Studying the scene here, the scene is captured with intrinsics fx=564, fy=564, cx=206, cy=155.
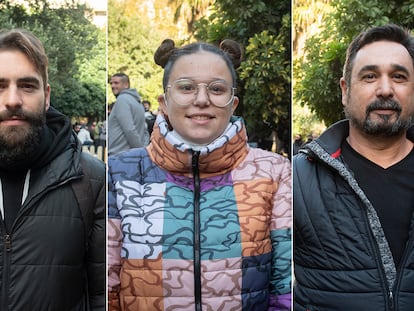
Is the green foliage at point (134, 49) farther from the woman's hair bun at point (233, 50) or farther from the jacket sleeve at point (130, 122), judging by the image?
the woman's hair bun at point (233, 50)

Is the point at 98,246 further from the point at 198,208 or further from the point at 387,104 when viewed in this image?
the point at 387,104

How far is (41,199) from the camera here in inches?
88.5

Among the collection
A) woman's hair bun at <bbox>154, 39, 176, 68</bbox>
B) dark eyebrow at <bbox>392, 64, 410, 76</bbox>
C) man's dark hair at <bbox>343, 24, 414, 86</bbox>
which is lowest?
dark eyebrow at <bbox>392, 64, 410, 76</bbox>

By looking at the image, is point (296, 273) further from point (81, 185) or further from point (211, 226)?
point (81, 185)

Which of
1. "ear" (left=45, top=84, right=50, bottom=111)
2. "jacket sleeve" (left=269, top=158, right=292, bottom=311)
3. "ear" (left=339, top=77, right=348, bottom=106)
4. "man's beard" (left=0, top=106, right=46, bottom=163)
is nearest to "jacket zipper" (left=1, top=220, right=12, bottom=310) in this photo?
"man's beard" (left=0, top=106, right=46, bottom=163)

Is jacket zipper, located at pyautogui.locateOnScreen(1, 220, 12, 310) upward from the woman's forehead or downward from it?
downward

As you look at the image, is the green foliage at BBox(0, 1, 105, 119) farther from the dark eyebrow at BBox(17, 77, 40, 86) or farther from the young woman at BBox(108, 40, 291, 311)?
the young woman at BBox(108, 40, 291, 311)

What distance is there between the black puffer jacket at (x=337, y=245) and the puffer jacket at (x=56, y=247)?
83 centimetres

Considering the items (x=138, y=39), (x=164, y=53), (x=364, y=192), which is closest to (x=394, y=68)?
(x=364, y=192)

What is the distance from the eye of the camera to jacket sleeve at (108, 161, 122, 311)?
2.27m

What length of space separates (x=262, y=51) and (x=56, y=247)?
1.15 metres

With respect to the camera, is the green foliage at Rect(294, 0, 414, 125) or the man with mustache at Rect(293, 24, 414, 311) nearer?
the man with mustache at Rect(293, 24, 414, 311)

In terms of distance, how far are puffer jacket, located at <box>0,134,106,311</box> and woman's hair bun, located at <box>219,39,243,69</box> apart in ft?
2.28

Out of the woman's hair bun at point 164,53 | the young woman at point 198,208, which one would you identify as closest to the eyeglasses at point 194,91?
the young woman at point 198,208
